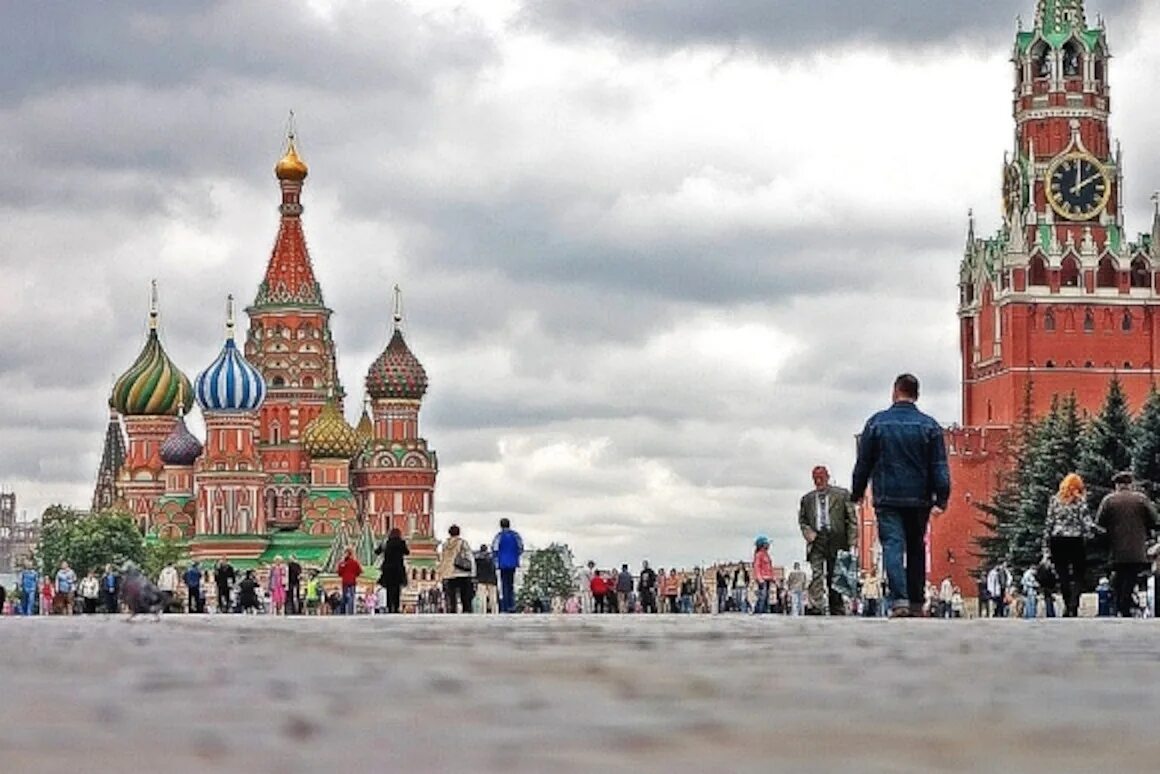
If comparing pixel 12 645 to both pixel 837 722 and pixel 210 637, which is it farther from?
pixel 837 722

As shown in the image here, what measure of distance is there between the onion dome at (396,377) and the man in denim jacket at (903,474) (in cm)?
10931

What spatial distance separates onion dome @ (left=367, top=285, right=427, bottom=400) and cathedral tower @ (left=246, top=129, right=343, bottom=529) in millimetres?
2032

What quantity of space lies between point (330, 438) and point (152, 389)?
42.4ft

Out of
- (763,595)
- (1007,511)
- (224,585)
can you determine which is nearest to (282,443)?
(1007,511)

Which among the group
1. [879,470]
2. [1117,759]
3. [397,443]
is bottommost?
[1117,759]

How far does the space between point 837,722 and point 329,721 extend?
3.42ft

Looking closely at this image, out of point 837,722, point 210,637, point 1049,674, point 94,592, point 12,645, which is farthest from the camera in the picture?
point 94,592

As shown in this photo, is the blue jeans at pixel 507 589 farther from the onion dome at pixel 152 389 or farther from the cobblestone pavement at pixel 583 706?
the onion dome at pixel 152 389

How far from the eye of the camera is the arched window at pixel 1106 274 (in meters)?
118

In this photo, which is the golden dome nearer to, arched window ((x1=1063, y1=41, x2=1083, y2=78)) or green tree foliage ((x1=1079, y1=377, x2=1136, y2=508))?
arched window ((x1=1063, y1=41, x2=1083, y2=78))

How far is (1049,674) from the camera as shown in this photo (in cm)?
757

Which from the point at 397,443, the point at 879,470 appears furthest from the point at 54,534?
the point at 879,470

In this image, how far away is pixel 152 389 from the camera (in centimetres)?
12781

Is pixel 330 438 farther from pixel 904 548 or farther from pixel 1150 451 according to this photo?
pixel 904 548
